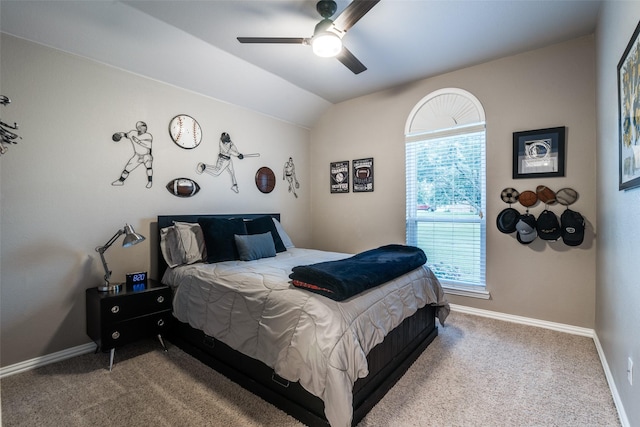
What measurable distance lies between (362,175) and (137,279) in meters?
2.95

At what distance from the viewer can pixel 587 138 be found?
272 cm

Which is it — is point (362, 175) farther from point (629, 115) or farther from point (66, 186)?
point (66, 186)

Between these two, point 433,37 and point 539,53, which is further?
point 539,53

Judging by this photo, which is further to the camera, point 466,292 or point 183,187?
point 466,292

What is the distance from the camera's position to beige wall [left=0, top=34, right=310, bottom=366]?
7.22 ft

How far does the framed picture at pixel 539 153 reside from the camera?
2836 mm

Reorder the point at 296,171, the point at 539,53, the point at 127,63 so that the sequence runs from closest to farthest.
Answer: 1. the point at 127,63
2. the point at 539,53
3. the point at 296,171

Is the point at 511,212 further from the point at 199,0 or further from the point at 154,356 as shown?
the point at 154,356

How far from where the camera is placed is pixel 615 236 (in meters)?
1.89

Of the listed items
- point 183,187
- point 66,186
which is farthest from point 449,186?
point 66,186

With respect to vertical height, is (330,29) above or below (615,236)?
above

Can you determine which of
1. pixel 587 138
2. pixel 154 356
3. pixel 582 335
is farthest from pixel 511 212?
pixel 154 356

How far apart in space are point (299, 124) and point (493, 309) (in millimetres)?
3582

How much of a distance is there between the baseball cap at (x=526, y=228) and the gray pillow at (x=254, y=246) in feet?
8.41
